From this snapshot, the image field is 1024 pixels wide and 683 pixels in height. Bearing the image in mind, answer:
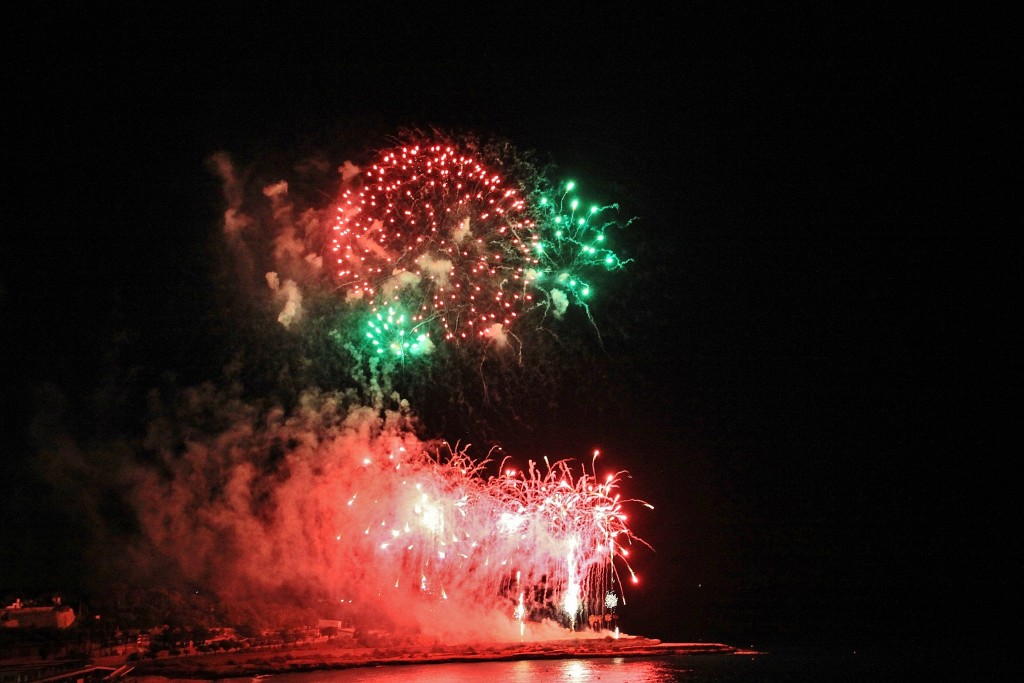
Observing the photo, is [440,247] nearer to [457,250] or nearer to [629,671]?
[457,250]

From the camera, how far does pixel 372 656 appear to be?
64.6 ft

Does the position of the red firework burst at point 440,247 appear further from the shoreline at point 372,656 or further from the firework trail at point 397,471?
the shoreline at point 372,656

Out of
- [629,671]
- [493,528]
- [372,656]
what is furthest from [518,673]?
[493,528]

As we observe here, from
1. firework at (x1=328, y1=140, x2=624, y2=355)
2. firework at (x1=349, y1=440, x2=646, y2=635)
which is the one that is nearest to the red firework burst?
firework at (x1=328, y1=140, x2=624, y2=355)

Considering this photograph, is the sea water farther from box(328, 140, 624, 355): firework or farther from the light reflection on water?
box(328, 140, 624, 355): firework

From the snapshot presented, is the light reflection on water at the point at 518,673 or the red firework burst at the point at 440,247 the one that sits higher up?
the red firework burst at the point at 440,247

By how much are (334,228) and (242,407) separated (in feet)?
33.3

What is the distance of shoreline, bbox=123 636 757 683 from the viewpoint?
56.7 ft

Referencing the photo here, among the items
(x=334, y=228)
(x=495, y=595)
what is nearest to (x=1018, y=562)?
(x=495, y=595)

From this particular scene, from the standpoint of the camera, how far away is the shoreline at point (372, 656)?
17.3m

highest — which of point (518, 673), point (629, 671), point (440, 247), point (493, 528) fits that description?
point (440, 247)

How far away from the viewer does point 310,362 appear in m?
22.2

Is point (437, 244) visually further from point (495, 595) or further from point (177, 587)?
point (177, 587)

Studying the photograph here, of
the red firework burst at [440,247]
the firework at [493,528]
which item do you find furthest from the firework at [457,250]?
the firework at [493,528]
